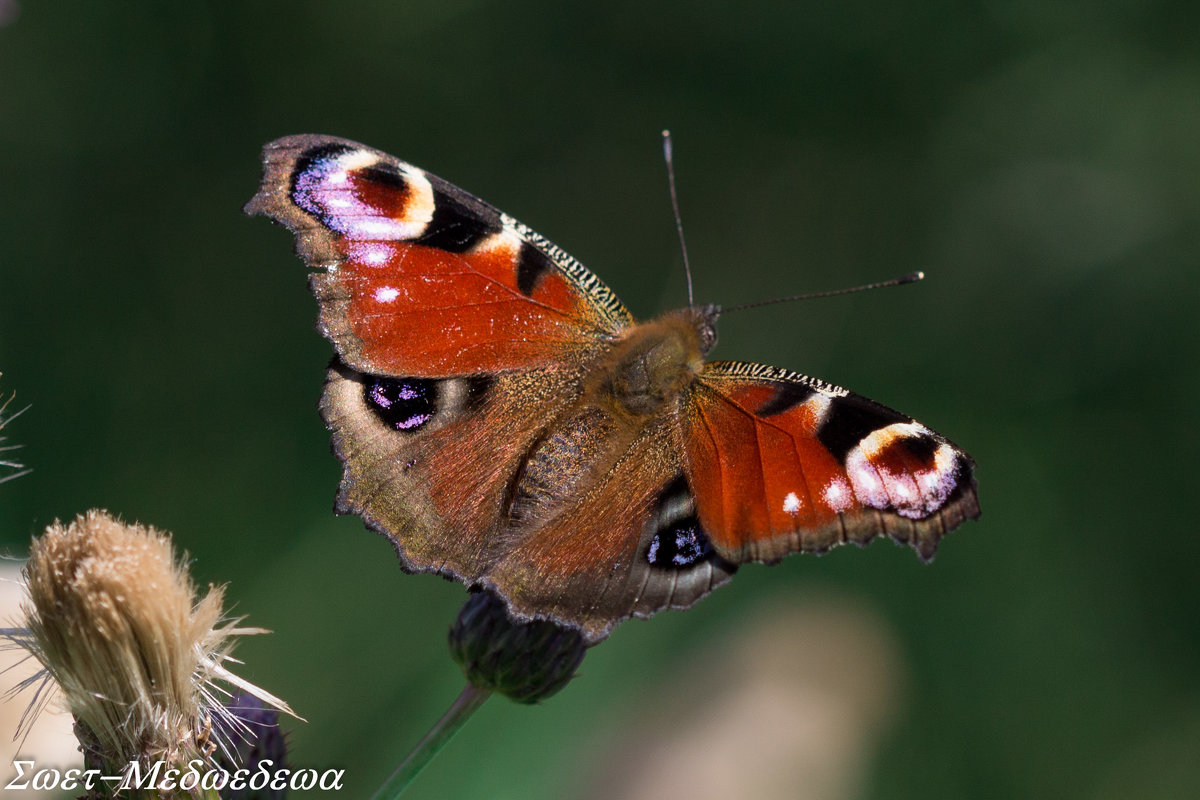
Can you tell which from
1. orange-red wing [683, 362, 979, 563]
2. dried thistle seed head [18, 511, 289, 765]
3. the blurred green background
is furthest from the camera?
the blurred green background

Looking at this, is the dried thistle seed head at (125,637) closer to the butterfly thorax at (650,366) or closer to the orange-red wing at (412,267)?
the orange-red wing at (412,267)

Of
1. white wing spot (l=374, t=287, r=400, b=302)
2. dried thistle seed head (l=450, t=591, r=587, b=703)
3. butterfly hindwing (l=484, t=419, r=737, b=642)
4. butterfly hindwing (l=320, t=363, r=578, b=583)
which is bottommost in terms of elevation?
dried thistle seed head (l=450, t=591, r=587, b=703)

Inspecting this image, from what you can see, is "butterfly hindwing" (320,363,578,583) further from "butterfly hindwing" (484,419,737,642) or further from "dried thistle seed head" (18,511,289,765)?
"dried thistle seed head" (18,511,289,765)

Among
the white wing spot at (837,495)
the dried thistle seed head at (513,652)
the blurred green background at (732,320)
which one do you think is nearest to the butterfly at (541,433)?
the white wing spot at (837,495)

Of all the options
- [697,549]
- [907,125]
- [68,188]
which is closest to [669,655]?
[697,549]

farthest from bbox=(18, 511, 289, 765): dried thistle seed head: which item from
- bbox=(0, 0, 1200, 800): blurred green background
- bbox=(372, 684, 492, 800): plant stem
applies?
bbox=(0, 0, 1200, 800): blurred green background

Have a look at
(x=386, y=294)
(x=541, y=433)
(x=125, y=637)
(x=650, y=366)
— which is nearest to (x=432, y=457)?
(x=541, y=433)
